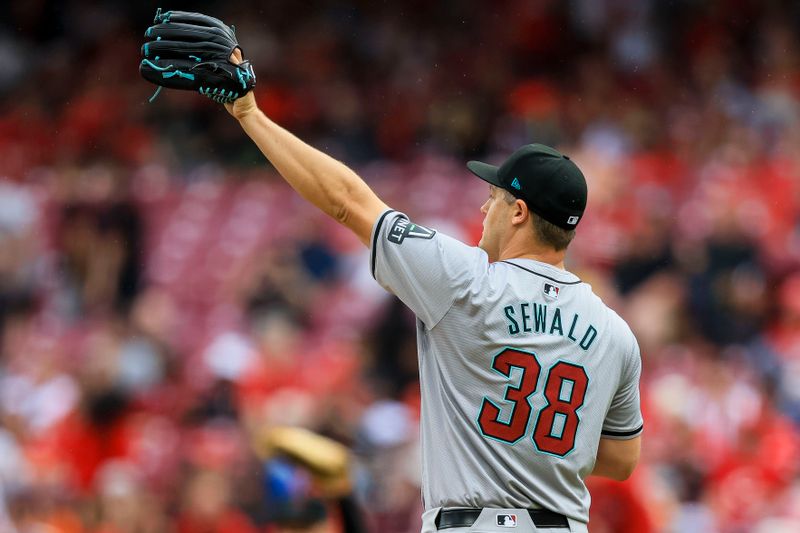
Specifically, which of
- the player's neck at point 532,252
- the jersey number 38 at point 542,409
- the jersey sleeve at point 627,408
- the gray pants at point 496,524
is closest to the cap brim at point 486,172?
the player's neck at point 532,252

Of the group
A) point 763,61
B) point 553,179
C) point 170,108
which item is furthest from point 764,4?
point 553,179

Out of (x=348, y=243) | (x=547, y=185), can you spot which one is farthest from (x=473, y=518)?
(x=348, y=243)

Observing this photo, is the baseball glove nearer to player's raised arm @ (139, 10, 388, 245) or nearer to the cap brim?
player's raised arm @ (139, 10, 388, 245)

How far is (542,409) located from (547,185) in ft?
1.89

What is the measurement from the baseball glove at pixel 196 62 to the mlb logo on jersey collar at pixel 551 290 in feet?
3.02

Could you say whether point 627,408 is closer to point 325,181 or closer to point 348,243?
point 325,181

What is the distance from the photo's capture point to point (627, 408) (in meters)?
3.32

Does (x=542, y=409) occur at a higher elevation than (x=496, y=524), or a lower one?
higher

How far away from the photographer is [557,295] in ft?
10.2

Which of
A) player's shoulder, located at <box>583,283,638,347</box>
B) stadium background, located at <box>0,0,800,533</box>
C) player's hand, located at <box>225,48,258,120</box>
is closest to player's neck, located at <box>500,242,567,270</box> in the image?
player's shoulder, located at <box>583,283,638,347</box>

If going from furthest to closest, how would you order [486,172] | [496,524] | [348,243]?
1. [348,243]
2. [486,172]
3. [496,524]

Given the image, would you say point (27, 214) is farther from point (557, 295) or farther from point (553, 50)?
point (557, 295)

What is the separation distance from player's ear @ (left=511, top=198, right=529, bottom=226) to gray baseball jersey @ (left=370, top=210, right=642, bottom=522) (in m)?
0.13

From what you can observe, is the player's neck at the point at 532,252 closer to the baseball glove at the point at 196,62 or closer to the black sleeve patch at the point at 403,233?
the black sleeve patch at the point at 403,233
